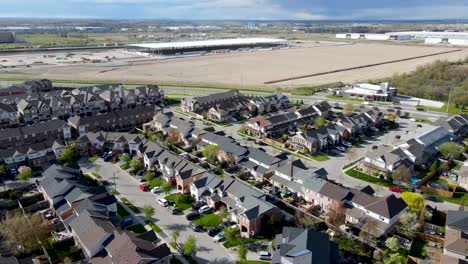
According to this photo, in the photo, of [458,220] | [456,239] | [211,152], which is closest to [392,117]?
[458,220]

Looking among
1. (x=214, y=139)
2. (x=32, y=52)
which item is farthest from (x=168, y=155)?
(x=32, y=52)

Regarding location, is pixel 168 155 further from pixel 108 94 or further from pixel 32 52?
pixel 32 52

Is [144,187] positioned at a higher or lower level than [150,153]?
lower

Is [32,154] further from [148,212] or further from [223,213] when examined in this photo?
[223,213]

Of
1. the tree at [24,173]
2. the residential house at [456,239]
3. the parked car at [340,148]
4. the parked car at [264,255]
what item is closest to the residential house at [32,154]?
the tree at [24,173]

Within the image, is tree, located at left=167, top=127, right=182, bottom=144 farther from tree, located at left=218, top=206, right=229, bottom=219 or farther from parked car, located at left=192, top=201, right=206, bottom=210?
tree, located at left=218, top=206, right=229, bottom=219

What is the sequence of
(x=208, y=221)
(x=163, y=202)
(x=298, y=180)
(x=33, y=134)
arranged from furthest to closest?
(x=33, y=134), (x=298, y=180), (x=163, y=202), (x=208, y=221)
